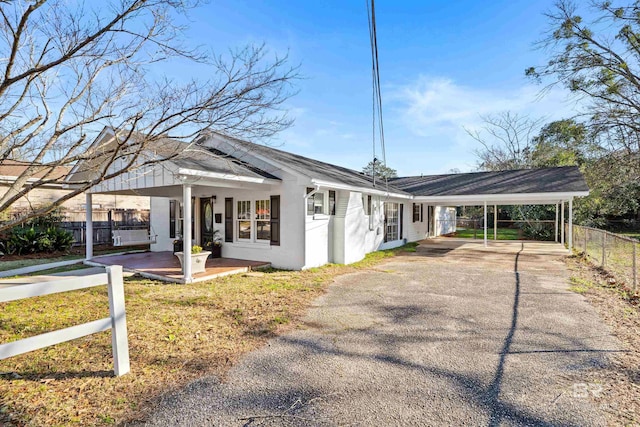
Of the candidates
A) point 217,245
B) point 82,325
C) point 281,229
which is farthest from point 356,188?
point 82,325

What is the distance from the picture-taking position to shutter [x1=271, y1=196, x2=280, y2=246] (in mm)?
9312

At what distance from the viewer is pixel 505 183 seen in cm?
1445

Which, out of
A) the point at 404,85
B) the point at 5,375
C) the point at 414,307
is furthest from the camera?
the point at 404,85

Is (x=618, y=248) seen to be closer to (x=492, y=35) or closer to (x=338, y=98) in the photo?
(x=492, y=35)

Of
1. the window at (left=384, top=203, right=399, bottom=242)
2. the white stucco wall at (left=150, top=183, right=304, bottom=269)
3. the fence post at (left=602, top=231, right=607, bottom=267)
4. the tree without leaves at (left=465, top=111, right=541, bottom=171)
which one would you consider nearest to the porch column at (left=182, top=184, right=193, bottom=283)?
the white stucco wall at (left=150, top=183, right=304, bottom=269)

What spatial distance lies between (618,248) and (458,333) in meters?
6.29

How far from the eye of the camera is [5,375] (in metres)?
3.22

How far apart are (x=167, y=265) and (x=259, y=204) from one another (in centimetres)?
308

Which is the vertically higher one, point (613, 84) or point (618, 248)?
point (613, 84)

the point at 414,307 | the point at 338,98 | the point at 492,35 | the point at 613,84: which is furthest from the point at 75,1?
the point at 613,84

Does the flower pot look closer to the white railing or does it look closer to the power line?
the white railing

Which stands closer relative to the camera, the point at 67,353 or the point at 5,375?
the point at 5,375

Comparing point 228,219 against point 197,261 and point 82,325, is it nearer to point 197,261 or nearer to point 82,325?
point 197,261

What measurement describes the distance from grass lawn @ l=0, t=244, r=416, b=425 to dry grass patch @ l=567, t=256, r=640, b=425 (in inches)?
140
